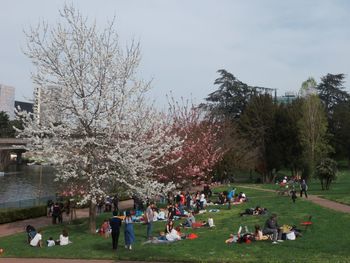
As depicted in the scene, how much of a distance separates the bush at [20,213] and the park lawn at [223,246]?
6996 mm

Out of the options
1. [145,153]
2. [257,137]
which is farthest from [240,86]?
[145,153]

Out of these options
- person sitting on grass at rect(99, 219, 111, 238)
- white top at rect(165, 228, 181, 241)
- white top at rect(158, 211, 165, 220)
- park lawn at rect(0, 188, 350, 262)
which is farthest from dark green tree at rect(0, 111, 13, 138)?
white top at rect(165, 228, 181, 241)

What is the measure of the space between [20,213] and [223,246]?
68.1ft

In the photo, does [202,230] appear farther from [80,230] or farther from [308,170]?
[308,170]

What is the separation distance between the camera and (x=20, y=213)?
33.2 meters

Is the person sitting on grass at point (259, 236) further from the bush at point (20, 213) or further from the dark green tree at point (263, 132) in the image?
the dark green tree at point (263, 132)

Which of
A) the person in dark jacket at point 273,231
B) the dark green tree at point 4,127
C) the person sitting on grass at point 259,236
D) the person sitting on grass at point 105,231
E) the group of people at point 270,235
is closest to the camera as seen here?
the person in dark jacket at point 273,231

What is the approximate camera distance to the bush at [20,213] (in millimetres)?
31828

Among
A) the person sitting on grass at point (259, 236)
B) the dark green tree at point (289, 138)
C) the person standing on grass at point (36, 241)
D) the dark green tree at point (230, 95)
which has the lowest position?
the person standing on grass at point (36, 241)

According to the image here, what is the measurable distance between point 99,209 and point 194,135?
13740 mm

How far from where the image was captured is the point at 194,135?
4566cm

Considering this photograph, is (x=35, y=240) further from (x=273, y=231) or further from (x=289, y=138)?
(x=289, y=138)

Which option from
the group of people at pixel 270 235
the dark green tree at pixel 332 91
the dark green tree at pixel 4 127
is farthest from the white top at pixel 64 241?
the dark green tree at pixel 4 127

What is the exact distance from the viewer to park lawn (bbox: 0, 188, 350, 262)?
49.7 feet
